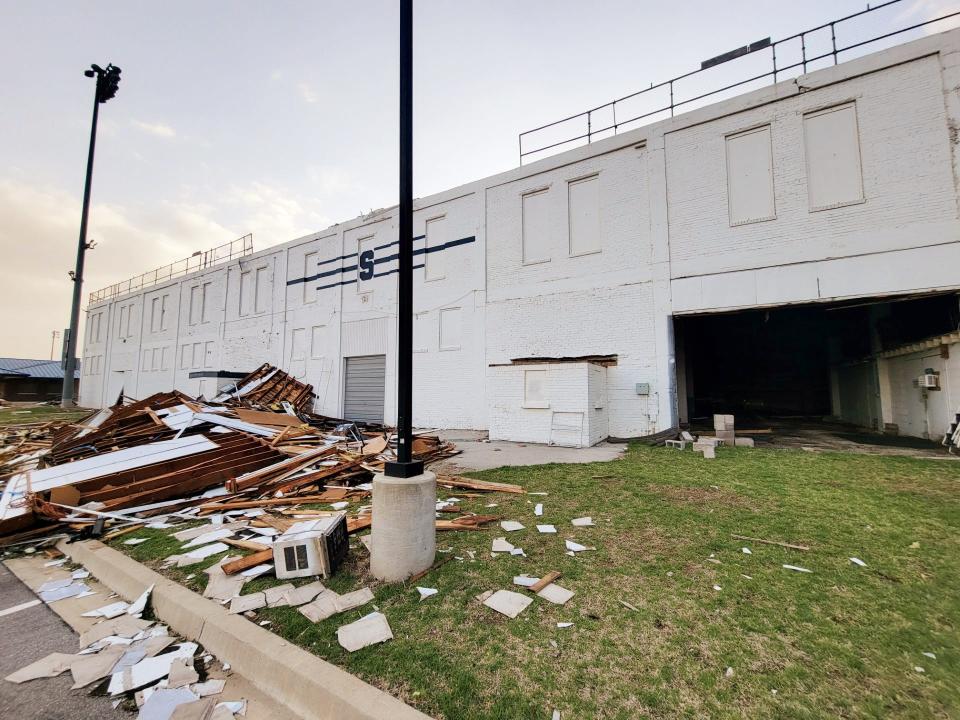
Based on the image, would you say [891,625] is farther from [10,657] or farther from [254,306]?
[254,306]

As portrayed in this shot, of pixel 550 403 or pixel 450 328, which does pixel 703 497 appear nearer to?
pixel 550 403

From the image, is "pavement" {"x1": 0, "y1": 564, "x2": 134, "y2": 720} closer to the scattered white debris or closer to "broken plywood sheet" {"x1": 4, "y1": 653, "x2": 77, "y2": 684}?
"broken plywood sheet" {"x1": 4, "y1": 653, "x2": 77, "y2": 684}

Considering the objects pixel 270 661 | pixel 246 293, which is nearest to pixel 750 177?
pixel 270 661

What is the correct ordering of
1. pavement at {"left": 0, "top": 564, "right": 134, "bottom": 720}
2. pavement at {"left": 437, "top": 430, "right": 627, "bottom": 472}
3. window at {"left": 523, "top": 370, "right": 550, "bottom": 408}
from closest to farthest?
pavement at {"left": 0, "top": 564, "right": 134, "bottom": 720}
pavement at {"left": 437, "top": 430, "right": 627, "bottom": 472}
window at {"left": 523, "top": 370, "right": 550, "bottom": 408}

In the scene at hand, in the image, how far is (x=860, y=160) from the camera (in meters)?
10.7

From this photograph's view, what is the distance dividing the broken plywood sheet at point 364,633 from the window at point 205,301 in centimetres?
2914

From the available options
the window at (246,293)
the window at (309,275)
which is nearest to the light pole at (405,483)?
the window at (309,275)

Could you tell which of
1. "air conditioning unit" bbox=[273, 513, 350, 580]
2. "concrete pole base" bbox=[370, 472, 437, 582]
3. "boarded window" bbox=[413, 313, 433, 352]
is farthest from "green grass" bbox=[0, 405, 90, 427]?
"concrete pole base" bbox=[370, 472, 437, 582]

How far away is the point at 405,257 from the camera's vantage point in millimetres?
3928

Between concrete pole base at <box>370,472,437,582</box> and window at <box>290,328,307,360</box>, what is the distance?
19.5m

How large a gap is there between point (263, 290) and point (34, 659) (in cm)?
2361

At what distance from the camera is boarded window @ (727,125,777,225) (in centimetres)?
1167

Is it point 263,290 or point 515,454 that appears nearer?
point 515,454

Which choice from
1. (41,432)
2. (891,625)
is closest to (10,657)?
(891,625)
